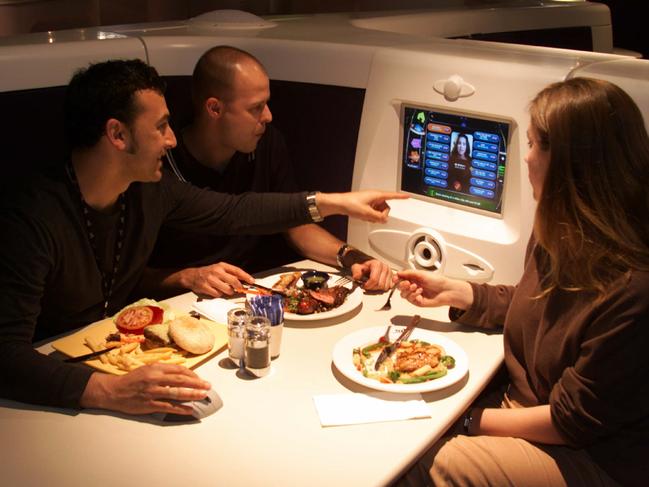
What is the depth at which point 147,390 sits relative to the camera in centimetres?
138

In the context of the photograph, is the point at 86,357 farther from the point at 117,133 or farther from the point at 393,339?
the point at 393,339

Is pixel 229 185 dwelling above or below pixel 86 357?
above

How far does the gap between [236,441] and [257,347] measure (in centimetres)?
23

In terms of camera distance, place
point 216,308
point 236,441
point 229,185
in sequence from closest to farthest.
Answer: point 236,441
point 216,308
point 229,185

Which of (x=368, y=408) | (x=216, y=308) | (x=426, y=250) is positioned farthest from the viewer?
(x=426, y=250)

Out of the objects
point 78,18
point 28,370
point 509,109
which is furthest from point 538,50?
point 78,18

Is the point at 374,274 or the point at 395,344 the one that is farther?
the point at 374,274

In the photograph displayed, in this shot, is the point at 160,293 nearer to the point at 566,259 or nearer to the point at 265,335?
the point at 265,335

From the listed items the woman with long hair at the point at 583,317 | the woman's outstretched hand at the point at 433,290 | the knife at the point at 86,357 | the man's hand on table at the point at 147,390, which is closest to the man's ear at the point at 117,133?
the knife at the point at 86,357

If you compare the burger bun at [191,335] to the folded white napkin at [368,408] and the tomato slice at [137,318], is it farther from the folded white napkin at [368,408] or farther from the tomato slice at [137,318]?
the folded white napkin at [368,408]

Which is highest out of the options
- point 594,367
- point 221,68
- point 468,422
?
point 221,68

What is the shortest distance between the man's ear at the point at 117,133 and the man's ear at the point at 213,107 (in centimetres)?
52

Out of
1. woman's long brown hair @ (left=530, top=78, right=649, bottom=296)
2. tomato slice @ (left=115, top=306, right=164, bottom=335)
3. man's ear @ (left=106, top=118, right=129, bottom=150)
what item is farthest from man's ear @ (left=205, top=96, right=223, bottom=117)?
woman's long brown hair @ (left=530, top=78, right=649, bottom=296)

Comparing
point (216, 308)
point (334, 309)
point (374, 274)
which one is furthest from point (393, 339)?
point (216, 308)
